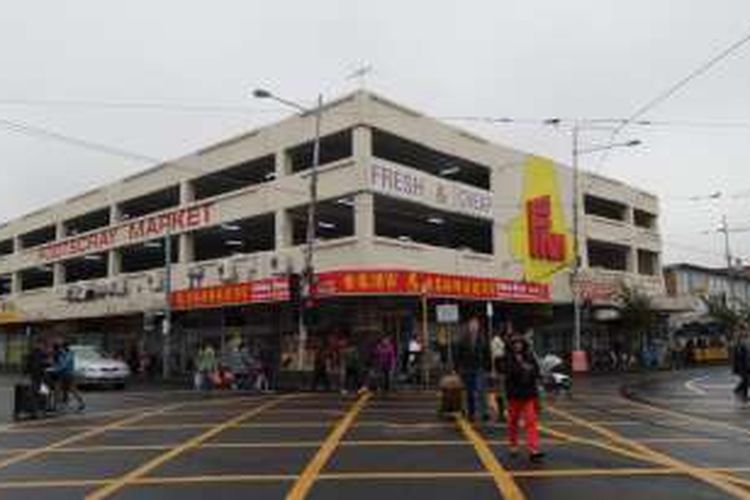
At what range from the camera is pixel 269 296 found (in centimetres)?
4075

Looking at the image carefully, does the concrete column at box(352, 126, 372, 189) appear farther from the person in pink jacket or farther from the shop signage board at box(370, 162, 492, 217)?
the person in pink jacket

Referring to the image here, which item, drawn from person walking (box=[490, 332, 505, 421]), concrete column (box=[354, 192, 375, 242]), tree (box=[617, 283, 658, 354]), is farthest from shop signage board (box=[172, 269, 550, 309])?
person walking (box=[490, 332, 505, 421])

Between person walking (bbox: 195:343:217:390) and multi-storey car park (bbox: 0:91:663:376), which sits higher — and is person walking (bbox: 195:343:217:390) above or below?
below

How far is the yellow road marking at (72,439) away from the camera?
15.1m

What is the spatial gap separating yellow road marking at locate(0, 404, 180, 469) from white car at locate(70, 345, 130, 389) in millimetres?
13520

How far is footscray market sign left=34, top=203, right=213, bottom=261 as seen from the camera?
47.4 meters

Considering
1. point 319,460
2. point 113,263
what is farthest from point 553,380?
point 113,263

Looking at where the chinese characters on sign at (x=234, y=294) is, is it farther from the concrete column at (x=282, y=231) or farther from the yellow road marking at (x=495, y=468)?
the yellow road marking at (x=495, y=468)

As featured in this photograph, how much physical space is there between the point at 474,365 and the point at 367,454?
200 inches

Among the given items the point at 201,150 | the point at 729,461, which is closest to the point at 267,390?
the point at 201,150

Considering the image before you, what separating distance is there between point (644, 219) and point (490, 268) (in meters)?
21.0

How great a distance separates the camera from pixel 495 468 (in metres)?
13.0

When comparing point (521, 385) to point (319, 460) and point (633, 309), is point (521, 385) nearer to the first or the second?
point (319, 460)

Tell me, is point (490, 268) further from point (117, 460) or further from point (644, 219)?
point (117, 460)
